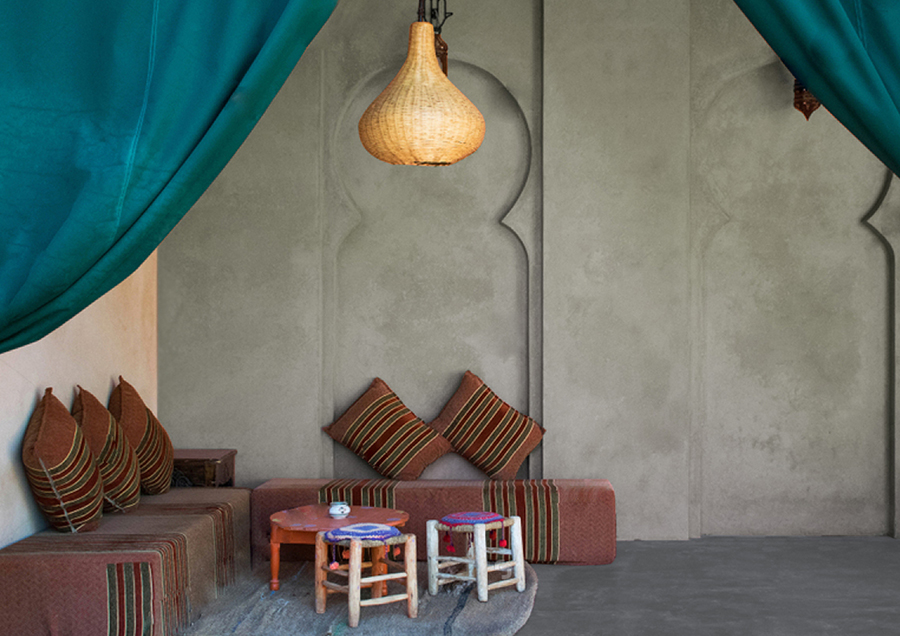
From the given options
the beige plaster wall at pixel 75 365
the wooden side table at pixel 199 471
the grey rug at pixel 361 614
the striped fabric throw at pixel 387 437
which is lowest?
the grey rug at pixel 361 614

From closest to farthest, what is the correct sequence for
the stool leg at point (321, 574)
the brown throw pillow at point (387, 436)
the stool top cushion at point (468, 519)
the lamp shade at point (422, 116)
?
the lamp shade at point (422, 116) < the stool leg at point (321, 574) < the stool top cushion at point (468, 519) < the brown throw pillow at point (387, 436)

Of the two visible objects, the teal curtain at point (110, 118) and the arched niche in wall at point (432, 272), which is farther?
the arched niche in wall at point (432, 272)

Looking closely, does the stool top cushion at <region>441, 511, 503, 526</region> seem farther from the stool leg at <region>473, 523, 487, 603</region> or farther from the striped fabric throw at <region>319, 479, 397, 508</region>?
the striped fabric throw at <region>319, 479, 397, 508</region>

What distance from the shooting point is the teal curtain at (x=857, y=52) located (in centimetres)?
184

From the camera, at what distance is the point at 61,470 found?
4.08m

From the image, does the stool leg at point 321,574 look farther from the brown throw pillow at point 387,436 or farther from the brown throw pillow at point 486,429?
the brown throw pillow at point 486,429

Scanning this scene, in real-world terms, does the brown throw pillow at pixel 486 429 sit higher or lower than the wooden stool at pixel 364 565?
higher

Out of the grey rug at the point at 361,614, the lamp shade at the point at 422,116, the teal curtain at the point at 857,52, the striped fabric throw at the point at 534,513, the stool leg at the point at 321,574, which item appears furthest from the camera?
the striped fabric throw at the point at 534,513

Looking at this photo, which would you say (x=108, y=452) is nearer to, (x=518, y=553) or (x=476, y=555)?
(x=476, y=555)

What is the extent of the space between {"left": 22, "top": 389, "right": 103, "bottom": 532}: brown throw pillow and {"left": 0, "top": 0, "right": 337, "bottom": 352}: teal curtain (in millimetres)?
2382

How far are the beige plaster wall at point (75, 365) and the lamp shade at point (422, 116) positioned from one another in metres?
2.15

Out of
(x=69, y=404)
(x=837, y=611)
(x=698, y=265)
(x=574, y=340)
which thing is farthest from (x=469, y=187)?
(x=837, y=611)

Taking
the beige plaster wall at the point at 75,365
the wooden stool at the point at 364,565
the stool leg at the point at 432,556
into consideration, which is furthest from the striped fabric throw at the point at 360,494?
the beige plaster wall at the point at 75,365

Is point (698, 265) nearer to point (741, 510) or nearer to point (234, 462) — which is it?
point (741, 510)
